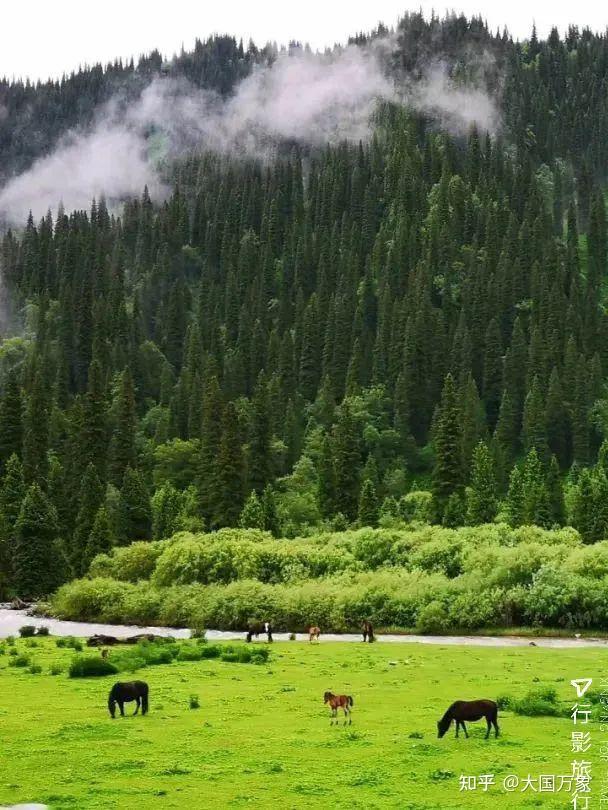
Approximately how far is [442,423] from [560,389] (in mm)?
43003

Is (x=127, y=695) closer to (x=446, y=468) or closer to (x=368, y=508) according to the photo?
(x=368, y=508)

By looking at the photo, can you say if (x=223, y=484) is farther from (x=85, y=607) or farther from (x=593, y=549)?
(x=593, y=549)

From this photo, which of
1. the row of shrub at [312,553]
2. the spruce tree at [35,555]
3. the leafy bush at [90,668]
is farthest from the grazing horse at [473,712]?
the spruce tree at [35,555]

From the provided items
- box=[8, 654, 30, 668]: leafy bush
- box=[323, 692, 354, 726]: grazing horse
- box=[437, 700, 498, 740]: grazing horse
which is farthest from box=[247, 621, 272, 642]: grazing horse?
box=[437, 700, 498, 740]: grazing horse

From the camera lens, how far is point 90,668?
48.1 meters

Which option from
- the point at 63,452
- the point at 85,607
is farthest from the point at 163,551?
the point at 63,452

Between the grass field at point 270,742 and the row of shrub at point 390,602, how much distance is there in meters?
25.1

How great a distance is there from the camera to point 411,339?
189875 millimetres

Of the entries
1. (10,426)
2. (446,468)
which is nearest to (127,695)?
(446,468)

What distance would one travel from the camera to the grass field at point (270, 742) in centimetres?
2552

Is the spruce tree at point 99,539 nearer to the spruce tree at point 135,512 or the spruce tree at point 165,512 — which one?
the spruce tree at point 135,512

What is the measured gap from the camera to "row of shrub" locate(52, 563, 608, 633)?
246 feet

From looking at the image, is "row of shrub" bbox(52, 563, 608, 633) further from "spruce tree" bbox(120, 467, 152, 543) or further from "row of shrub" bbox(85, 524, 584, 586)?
"spruce tree" bbox(120, 467, 152, 543)

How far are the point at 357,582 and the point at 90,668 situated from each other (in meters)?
39.4
